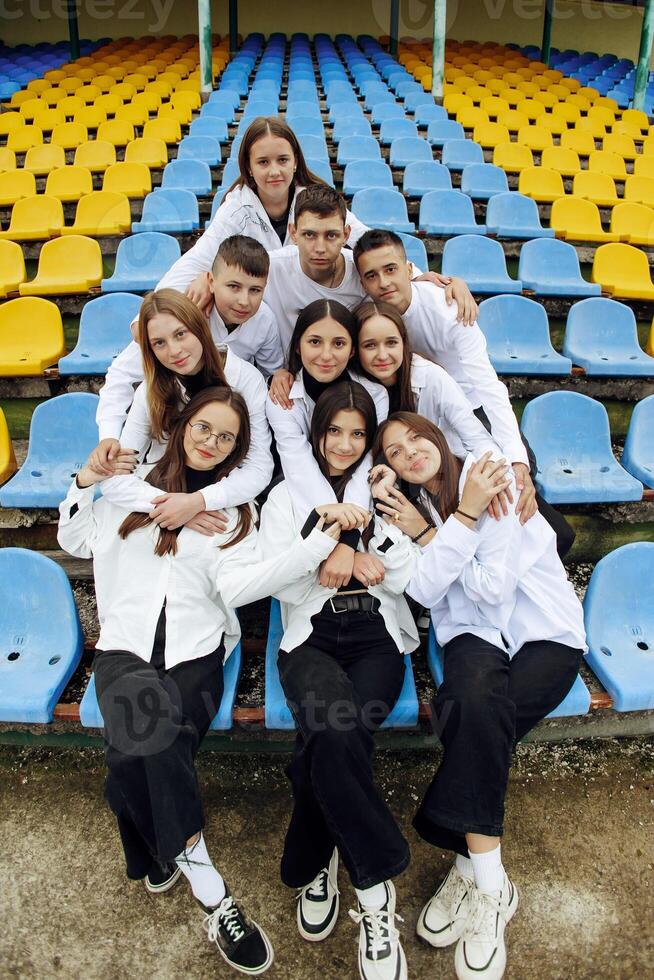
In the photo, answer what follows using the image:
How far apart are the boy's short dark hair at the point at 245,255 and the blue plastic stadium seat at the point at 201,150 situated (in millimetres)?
3992

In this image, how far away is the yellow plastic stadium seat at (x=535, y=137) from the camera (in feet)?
21.0

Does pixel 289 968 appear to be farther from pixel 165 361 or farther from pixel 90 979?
pixel 165 361

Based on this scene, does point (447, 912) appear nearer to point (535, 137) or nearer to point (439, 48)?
point (535, 137)

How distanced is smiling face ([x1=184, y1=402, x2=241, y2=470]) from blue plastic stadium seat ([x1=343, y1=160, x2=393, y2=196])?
11.8ft

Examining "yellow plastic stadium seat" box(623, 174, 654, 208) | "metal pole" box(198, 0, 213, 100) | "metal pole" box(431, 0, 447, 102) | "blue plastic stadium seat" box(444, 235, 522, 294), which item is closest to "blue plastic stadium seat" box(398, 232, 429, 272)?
"blue plastic stadium seat" box(444, 235, 522, 294)

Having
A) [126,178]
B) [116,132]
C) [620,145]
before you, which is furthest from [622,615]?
[116,132]

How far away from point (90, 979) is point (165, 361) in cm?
153

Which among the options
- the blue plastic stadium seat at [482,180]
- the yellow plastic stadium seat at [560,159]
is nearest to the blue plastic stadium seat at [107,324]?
the blue plastic stadium seat at [482,180]

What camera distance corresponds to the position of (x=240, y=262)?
1906 mm

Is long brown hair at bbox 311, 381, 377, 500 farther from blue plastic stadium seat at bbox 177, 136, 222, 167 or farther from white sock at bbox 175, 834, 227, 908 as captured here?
blue plastic stadium seat at bbox 177, 136, 222, 167

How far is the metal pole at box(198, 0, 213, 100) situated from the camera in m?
7.37

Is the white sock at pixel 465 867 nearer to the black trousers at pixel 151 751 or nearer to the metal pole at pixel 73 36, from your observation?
the black trousers at pixel 151 751

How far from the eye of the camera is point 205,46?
7562mm

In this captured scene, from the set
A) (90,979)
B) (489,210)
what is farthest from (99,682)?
(489,210)
